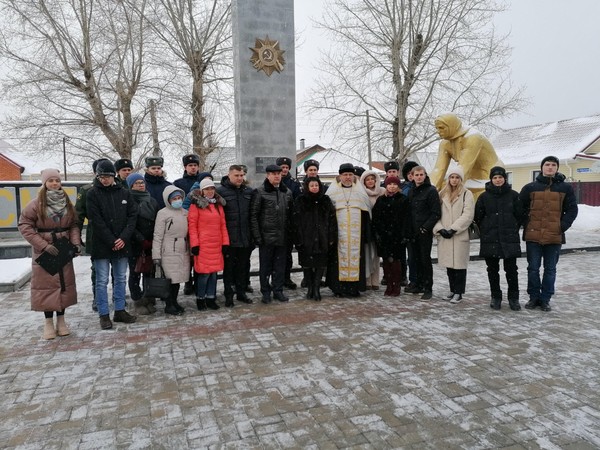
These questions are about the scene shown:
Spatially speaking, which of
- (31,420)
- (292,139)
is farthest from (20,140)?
(31,420)

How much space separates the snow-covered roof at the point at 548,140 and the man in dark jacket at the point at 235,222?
931 inches

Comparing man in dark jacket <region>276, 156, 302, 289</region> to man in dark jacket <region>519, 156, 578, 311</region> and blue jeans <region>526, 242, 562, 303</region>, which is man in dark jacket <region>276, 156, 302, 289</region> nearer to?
man in dark jacket <region>519, 156, 578, 311</region>

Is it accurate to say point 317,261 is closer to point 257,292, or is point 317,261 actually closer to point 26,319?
point 257,292

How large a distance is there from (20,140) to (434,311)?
707 inches

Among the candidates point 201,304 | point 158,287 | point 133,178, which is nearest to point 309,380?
point 158,287

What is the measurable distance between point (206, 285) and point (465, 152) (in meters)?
6.31

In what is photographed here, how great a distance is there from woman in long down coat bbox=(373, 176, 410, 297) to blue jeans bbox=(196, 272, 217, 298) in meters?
2.34

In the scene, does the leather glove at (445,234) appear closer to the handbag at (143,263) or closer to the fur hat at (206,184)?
the fur hat at (206,184)

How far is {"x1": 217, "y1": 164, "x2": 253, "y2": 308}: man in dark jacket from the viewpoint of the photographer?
5738 mm

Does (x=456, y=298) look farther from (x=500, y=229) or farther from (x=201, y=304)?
(x=201, y=304)

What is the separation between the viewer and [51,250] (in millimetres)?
4465

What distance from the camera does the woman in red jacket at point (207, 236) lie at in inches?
214

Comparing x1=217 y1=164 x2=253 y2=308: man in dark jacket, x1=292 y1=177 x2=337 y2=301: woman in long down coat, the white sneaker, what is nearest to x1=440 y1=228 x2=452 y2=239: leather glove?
the white sneaker

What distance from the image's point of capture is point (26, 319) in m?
5.33
